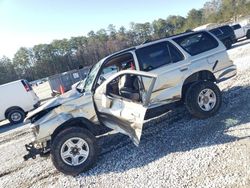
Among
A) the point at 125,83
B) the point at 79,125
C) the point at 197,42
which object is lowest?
the point at 79,125

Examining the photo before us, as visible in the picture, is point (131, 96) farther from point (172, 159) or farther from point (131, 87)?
point (172, 159)

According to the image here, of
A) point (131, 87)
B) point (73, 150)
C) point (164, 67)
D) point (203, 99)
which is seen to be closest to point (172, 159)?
point (131, 87)

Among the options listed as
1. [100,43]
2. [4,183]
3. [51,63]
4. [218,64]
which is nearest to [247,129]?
[218,64]

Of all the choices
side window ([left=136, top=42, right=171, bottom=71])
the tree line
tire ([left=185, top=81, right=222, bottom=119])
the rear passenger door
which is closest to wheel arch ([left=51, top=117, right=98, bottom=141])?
the rear passenger door

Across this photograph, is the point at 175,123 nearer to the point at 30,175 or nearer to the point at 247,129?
the point at 247,129

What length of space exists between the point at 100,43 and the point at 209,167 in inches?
4969

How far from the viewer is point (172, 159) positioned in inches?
183

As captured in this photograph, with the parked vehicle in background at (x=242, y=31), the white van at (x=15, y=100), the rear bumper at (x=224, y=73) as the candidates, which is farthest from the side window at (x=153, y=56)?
the parked vehicle in background at (x=242, y=31)

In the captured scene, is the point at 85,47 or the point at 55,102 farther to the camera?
the point at 85,47

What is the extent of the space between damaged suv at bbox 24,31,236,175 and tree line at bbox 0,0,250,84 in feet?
304

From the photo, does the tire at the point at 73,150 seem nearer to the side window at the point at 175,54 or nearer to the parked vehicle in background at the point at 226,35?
the side window at the point at 175,54

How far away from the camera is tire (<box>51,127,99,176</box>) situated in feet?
16.3

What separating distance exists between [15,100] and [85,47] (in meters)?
116

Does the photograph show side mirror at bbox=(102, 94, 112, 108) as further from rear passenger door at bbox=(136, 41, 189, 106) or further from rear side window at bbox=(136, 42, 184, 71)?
rear side window at bbox=(136, 42, 184, 71)
